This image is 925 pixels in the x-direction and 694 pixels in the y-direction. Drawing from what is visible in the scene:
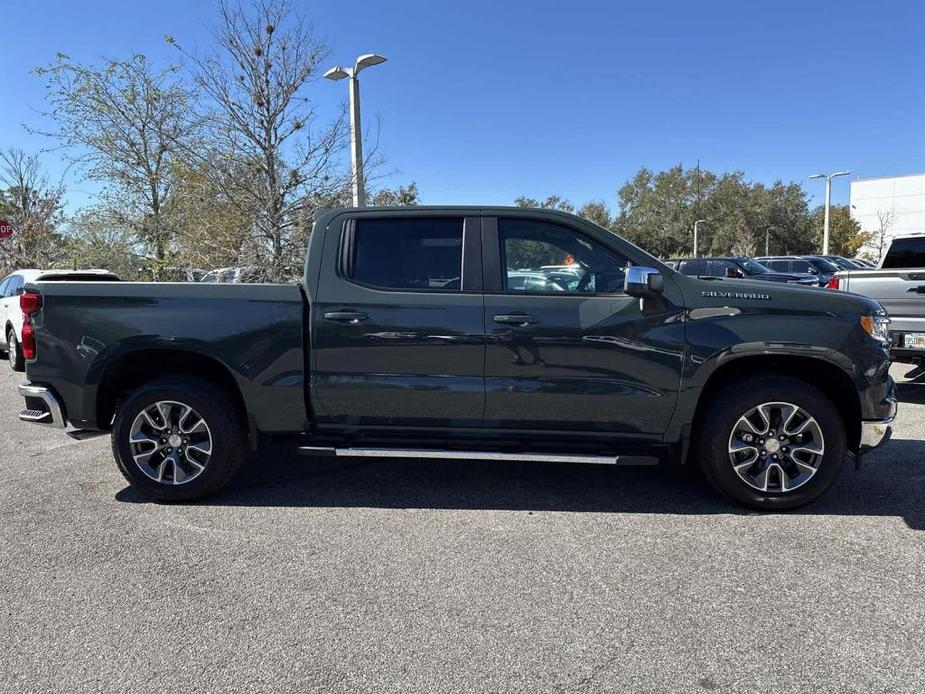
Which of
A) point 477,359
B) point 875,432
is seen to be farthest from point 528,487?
point 875,432

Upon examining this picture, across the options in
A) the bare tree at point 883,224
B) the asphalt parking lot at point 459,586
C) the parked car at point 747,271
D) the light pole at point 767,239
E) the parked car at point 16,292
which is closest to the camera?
the asphalt parking lot at point 459,586

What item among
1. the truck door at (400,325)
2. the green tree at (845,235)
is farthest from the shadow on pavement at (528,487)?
the green tree at (845,235)

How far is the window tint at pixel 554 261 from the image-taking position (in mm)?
4086

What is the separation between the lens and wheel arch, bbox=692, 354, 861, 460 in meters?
4.06

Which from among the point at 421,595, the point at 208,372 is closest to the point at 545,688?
the point at 421,595

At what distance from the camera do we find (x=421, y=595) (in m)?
3.08

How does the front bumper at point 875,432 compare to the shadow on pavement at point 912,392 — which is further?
the shadow on pavement at point 912,392

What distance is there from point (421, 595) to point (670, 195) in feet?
245

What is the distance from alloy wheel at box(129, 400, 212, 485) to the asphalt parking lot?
10.8 inches

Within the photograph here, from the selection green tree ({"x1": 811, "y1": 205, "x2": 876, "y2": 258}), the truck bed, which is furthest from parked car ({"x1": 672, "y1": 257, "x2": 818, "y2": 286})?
green tree ({"x1": 811, "y1": 205, "x2": 876, "y2": 258})

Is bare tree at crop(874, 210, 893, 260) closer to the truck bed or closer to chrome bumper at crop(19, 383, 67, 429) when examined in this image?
the truck bed

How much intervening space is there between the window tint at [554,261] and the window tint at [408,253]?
13.4 inches

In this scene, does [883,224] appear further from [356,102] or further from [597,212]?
[356,102]

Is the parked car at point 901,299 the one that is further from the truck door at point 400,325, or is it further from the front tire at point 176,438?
the front tire at point 176,438
